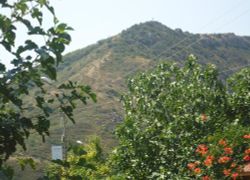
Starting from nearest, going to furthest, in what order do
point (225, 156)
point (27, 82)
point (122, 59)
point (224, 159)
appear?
point (27, 82)
point (224, 159)
point (225, 156)
point (122, 59)

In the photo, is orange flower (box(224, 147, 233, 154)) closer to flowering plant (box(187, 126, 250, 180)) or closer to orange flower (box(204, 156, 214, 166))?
flowering plant (box(187, 126, 250, 180))

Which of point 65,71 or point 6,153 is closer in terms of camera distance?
point 6,153

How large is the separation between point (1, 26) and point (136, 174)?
37.5ft

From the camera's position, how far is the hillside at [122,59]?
90.8 metres

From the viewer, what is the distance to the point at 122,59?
422 feet

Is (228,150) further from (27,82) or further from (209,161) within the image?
(27,82)

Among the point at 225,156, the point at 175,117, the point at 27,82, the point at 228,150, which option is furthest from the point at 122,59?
the point at 27,82

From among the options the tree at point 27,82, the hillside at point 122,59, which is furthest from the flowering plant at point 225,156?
the hillside at point 122,59

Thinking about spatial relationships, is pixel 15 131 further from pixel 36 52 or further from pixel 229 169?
pixel 229 169

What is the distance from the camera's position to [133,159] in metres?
14.0

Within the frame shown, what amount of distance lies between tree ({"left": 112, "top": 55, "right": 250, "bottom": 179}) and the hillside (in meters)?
59.6

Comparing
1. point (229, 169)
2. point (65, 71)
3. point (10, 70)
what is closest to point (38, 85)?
point (10, 70)

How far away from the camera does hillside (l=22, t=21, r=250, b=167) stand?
298ft

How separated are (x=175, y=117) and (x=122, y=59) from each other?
4494 inches
